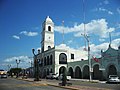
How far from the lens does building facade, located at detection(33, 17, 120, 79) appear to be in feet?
172

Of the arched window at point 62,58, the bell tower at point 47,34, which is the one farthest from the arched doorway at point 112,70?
the bell tower at point 47,34

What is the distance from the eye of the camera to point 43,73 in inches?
3595

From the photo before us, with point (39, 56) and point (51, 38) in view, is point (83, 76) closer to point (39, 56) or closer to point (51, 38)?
point (51, 38)

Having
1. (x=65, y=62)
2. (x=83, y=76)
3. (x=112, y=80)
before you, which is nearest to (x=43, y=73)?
(x=65, y=62)

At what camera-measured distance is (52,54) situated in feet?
262

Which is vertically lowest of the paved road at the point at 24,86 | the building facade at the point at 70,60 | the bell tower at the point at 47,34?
the paved road at the point at 24,86

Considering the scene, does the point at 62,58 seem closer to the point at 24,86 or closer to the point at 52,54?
the point at 52,54

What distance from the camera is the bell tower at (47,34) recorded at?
290ft

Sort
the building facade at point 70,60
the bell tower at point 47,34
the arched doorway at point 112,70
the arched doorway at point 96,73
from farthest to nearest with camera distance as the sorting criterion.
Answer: the bell tower at point 47,34
the arched doorway at point 96,73
the arched doorway at point 112,70
the building facade at point 70,60

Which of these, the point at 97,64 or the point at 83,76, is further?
the point at 83,76

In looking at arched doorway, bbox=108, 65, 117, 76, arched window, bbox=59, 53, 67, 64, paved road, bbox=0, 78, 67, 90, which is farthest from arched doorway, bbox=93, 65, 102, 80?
paved road, bbox=0, 78, 67, 90

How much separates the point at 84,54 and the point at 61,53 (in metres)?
10.8

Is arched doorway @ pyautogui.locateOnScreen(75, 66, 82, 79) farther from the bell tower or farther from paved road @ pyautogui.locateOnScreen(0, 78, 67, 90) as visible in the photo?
paved road @ pyautogui.locateOnScreen(0, 78, 67, 90)

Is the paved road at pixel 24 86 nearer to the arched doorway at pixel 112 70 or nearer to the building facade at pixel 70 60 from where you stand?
the building facade at pixel 70 60
